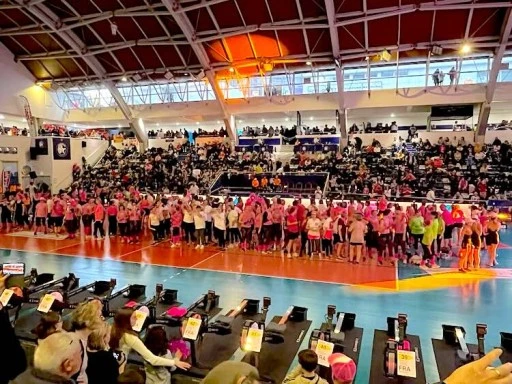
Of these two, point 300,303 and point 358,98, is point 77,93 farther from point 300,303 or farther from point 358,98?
point 300,303

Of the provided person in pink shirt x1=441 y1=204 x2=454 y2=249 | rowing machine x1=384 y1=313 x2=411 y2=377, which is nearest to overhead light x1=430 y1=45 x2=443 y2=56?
person in pink shirt x1=441 y1=204 x2=454 y2=249

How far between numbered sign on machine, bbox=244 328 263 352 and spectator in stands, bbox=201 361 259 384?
2.29 meters

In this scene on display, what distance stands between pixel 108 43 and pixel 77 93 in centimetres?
866

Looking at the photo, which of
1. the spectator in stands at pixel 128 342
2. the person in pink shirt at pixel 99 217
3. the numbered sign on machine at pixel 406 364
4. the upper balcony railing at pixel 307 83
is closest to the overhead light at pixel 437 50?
the upper balcony railing at pixel 307 83

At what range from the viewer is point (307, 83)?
23.8m

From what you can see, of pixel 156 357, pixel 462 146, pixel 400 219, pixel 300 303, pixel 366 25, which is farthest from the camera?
pixel 462 146

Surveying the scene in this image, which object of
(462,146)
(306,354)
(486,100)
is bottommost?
(306,354)

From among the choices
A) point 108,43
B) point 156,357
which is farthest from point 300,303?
point 108,43

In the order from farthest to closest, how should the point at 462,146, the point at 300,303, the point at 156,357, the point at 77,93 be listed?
1. the point at 77,93
2. the point at 462,146
3. the point at 300,303
4. the point at 156,357

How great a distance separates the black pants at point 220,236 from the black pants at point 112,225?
151 inches

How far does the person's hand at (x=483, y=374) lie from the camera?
1320 mm

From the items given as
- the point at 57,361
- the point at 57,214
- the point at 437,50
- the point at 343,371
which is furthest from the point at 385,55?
the point at 57,361

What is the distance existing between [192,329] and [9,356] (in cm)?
197

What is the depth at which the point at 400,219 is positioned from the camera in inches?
426
